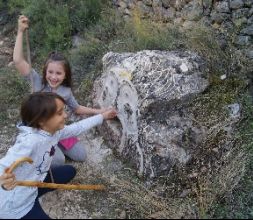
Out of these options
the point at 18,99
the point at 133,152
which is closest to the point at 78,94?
the point at 18,99

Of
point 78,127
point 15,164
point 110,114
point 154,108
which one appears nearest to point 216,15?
point 154,108

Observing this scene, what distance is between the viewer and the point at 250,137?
3.48 metres

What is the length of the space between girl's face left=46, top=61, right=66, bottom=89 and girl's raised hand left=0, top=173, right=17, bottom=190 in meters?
1.01

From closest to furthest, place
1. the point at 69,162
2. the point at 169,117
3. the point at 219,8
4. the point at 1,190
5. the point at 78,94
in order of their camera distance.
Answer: the point at 1,190 < the point at 169,117 < the point at 69,162 < the point at 219,8 < the point at 78,94

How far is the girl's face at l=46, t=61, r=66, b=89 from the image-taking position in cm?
354

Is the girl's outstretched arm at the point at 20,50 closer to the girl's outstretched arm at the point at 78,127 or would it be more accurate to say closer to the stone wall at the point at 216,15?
the girl's outstretched arm at the point at 78,127

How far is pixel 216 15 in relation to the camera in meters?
4.20

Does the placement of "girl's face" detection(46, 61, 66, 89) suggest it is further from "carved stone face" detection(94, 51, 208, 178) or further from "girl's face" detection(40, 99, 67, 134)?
"girl's face" detection(40, 99, 67, 134)

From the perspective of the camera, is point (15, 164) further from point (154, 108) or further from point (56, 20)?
point (56, 20)

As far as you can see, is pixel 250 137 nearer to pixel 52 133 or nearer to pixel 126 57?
pixel 126 57

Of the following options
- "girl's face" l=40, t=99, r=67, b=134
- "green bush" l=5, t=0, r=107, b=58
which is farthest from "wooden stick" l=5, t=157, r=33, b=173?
"green bush" l=5, t=0, r=107, b=58

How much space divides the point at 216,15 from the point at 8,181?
248 cm

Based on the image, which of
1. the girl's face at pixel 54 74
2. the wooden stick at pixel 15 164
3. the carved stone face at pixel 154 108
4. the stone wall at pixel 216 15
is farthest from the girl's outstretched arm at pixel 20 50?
the stone wall at pixel 216 15

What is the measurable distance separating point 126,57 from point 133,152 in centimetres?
84
